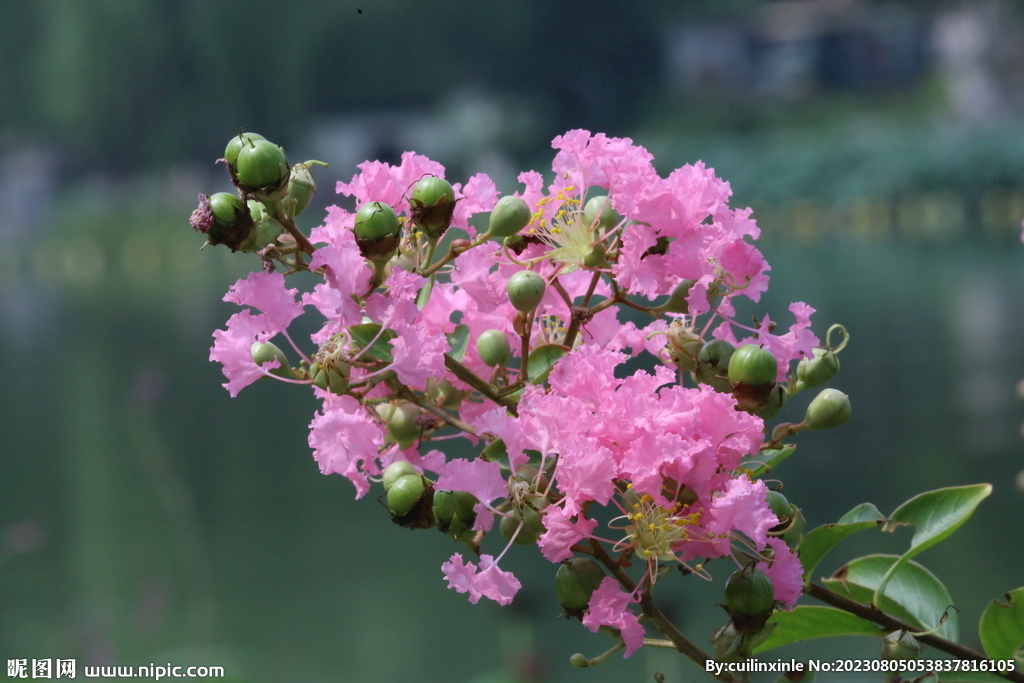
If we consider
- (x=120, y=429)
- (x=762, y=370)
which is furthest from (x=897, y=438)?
(x=762, y=370)

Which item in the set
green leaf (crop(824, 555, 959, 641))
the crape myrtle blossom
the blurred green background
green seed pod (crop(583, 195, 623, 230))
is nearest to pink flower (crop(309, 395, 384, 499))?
the crape myrtle blossom

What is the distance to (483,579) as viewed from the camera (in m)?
0.37

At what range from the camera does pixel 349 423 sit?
395 mm

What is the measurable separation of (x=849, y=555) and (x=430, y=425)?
4246mm

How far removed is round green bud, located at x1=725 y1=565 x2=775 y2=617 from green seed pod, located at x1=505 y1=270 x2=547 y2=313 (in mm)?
120

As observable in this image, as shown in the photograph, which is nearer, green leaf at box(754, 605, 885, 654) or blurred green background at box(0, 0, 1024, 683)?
green leaf at box(754, 605, 885, 654)

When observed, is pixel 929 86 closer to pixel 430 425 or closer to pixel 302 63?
pixel 302 63

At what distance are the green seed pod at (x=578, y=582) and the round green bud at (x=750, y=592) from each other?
0.05m

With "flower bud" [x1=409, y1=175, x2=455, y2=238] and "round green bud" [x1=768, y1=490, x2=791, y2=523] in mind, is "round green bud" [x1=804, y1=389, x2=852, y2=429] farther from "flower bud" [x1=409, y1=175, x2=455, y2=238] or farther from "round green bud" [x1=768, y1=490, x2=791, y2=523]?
"flower bud" [x1=409, y1=175, x2=455, y2=238]

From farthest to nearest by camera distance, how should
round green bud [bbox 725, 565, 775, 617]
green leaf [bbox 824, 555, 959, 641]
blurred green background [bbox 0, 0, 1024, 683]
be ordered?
blurred green background [bbox 0, 0, 1024, 683] → green leaf [bbox 824, 555, 959, 641] → round green bud [bbox 725, 565, 775, 617]

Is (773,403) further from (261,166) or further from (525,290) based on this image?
(261,166)

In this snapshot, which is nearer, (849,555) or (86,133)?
(849,555)

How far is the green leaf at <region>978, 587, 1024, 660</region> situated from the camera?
439 mm

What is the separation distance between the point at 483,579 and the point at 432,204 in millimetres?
139
